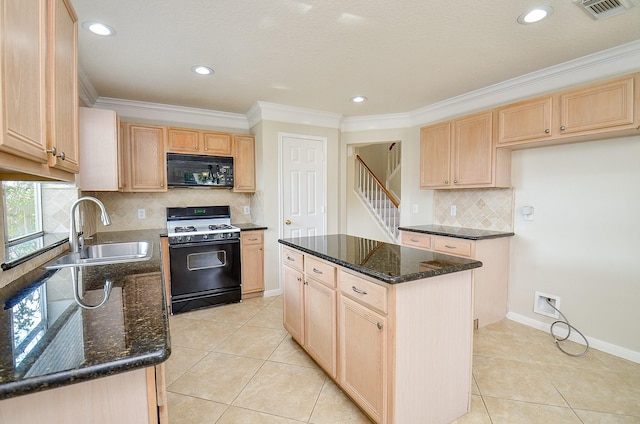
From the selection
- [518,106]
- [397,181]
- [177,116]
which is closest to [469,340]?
[518,106]

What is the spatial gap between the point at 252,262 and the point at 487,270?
2.66 metres

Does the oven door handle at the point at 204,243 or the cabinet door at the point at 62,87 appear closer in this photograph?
the cabinet door at the point at 62,87

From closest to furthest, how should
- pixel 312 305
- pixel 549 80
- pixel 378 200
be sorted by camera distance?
pixel 312 305 → pixel 549 80 → pixel 378 200

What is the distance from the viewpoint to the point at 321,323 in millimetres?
2055

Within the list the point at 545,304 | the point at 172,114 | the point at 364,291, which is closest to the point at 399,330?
the point at 364,291

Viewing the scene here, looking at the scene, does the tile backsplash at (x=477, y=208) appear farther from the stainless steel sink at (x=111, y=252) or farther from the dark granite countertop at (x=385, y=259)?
the stainless steel sink at (x=111, y=252)

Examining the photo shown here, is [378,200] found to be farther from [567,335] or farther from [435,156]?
[567,335]

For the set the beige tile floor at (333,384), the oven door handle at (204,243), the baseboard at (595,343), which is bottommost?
the beige tile floor at (333,384)

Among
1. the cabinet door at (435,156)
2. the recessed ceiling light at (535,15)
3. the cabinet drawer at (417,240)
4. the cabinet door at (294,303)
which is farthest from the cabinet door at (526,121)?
the cabinet door at (294,303)

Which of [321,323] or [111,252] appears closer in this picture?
[321,323]

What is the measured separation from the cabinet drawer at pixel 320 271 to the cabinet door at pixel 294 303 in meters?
0.18

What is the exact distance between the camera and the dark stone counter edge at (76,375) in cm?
61

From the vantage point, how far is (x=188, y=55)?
7.99ft

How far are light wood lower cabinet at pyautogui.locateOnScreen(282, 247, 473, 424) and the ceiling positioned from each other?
5.45 feet
